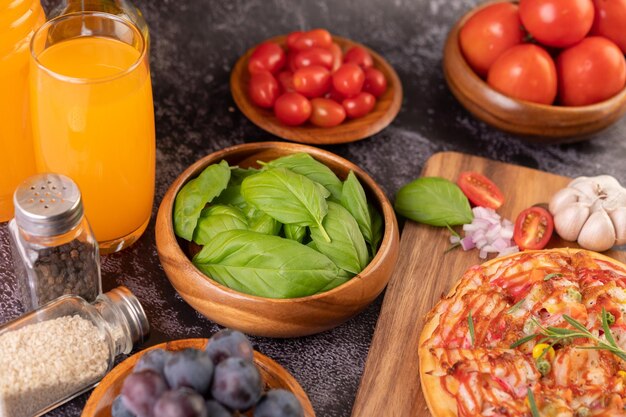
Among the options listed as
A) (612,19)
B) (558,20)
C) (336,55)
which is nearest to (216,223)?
(336,55)

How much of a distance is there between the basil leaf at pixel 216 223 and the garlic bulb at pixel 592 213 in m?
0.59

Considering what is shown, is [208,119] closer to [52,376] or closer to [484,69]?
[484,69]

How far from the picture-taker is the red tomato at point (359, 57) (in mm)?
1843

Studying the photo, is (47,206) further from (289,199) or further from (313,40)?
(313,40)

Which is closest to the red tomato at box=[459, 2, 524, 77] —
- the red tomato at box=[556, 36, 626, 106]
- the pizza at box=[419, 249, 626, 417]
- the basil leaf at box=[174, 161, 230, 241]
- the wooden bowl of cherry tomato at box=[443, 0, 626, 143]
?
the wooden bowl of cherry tomato at box=[443, 0, 626, 143]

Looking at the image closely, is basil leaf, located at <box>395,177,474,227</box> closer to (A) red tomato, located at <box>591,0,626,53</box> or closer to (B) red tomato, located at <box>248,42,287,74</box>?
(B) red tomato, located at <box>248,42,287,74</box>

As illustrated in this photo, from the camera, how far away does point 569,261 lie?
1423mm

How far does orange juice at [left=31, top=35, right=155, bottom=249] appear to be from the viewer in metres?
1.27

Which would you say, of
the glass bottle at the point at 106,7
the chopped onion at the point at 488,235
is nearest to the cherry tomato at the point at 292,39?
the glass bottle at the point at 106,7

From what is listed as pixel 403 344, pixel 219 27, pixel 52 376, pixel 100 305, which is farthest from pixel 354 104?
pixel 52 376

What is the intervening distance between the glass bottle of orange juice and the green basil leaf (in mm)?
591

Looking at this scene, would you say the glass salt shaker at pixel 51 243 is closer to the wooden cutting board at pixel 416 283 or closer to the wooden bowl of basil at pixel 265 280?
the wooden bowl of basil at pixel 265 280

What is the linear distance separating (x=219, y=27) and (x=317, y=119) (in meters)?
0.44

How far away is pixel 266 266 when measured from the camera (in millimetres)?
1265
